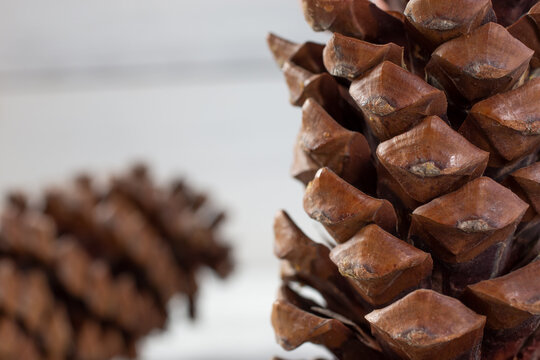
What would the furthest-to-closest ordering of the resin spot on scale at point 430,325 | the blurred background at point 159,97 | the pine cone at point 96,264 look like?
the blurred background at point 159,97 → the pine cone at point 96,264 → the resin spot on scale at point 430,325

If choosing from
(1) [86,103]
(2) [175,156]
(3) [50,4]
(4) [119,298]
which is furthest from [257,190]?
(4) [119,298]

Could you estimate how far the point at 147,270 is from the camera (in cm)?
45

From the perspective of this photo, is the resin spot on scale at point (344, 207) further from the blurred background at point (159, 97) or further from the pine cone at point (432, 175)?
the blurred background at point (159, 97)

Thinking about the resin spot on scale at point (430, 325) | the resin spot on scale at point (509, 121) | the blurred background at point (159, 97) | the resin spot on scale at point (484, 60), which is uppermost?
the blurred background at point (159, 97)

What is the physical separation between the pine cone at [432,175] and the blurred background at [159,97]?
733 mm

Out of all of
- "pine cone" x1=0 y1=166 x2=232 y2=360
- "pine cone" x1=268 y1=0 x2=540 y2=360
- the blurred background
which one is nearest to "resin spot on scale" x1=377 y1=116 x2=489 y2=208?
"pine cone" x1=268 y1=0 x2=540 y2=360

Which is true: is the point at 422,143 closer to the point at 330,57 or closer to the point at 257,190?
the point at 330,57

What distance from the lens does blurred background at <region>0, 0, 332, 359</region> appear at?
0.94 meters

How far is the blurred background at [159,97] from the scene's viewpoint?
94cm

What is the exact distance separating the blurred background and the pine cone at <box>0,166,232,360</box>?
0.43m

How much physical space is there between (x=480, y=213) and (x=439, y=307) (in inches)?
1.0

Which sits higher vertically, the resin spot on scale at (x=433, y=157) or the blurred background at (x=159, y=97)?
the blurred background at (x=159, y=97)

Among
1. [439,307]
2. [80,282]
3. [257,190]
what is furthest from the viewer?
[257,190]

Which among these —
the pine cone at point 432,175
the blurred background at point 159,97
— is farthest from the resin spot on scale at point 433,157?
the blurred background at point 159,97
